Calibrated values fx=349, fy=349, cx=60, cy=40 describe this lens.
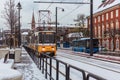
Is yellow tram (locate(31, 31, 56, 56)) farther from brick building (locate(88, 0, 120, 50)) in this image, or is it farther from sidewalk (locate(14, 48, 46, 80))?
brick building (locate(88, 0, 120, 50))

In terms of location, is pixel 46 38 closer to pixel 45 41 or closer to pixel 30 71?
pixel 45 41

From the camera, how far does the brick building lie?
8381cm

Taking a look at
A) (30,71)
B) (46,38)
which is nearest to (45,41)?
(46,38)

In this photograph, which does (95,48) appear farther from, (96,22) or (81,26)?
(81,26)

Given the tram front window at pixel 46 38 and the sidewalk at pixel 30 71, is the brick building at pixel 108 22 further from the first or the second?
the sidewalk at pixel 30 71

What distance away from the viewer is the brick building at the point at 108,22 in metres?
83.8

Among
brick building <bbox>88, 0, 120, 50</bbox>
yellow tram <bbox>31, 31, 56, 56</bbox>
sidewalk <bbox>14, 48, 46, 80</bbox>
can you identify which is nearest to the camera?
sidewalk <bbox>14, 48, 46, 80</bbox>

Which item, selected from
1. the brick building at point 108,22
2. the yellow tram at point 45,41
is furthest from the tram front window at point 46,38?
the brick building at point 108,22

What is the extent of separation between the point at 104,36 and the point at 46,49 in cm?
5376

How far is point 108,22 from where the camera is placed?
9156 centimetres

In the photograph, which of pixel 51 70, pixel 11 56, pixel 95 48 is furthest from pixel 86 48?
pixel 51 70

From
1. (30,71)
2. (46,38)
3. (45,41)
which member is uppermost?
(46,38)

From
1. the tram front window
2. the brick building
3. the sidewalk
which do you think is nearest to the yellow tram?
the tram front window

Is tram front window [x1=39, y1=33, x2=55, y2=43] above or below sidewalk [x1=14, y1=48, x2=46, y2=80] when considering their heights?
above
